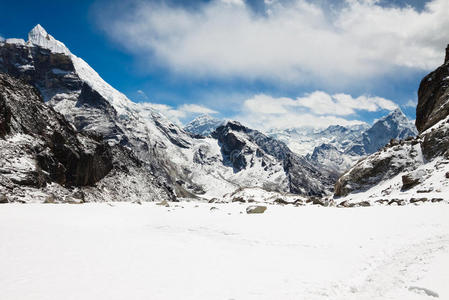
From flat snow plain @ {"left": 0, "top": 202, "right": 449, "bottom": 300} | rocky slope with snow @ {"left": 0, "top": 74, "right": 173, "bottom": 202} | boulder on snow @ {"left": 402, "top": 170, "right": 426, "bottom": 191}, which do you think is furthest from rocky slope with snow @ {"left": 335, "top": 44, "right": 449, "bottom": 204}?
rocky slope with snow @ {"left": 0, "top": 74, "right": 173, "bottom": 202}

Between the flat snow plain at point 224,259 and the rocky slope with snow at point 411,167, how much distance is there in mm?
17429

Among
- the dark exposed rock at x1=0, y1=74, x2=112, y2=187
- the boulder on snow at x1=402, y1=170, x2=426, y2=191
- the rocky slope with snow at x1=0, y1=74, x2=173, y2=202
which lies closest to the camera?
the boulder on snow at x1=402, y1=170, x2=426, y2=191

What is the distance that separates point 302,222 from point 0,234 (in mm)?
15745

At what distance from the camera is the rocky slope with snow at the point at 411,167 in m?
33.2

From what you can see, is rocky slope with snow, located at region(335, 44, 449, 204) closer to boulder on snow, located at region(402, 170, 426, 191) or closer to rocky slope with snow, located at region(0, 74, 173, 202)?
boulder on snow, located at region(402, 170, 426, 191)

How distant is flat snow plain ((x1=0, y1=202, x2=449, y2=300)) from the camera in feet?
25.1

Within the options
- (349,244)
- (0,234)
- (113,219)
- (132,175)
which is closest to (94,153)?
(132,175)

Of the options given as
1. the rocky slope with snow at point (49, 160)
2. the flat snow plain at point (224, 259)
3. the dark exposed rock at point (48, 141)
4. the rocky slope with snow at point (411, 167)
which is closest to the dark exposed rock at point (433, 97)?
the rocky slope with snow at point (411, 167)

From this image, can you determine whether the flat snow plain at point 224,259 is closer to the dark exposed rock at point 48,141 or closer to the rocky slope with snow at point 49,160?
the rocky slope with snow at point 49,160

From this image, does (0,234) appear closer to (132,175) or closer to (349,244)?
(349,244)

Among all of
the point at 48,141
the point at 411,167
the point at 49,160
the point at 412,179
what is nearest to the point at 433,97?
the point at 411,167

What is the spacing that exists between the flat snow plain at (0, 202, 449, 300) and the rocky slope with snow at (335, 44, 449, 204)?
1743cm

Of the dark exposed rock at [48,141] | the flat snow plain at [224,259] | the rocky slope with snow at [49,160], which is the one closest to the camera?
the flat snow plain at [224,259]

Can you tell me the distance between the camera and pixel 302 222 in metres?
17.4
